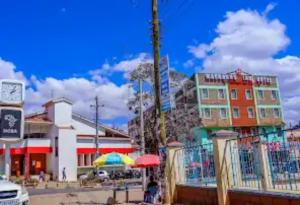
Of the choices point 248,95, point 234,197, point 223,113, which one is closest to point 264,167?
point 234,197

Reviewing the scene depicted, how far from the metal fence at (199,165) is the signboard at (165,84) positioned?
2.49 metres

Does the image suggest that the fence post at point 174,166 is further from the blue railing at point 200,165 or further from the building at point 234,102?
the building at point 234,102

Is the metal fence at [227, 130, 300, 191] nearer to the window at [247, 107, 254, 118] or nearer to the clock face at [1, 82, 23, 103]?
the clock face at [1, 82, 23, 103]

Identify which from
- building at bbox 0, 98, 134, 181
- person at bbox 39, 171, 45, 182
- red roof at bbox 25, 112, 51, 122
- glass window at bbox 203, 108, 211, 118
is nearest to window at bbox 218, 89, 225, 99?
glass window at bbox 203, 108, 211, 118

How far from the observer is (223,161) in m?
12.5

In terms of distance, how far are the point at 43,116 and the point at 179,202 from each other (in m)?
36.2

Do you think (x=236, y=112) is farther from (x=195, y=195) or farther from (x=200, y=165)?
(x=195, y=195)

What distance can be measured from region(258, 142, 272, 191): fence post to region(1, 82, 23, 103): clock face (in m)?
7.57

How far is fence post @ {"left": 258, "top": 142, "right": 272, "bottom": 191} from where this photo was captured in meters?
11.0

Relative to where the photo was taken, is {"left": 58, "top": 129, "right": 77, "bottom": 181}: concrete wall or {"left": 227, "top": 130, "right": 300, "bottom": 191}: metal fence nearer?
{"left": 227, "top": 130, "right": 300, "bottom": 191}: metal fence

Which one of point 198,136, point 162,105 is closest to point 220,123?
point 198,136

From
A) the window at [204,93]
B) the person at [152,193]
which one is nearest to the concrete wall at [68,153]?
the window at [204,93]

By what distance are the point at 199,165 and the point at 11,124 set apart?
6.63m

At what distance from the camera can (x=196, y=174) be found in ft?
50.0
